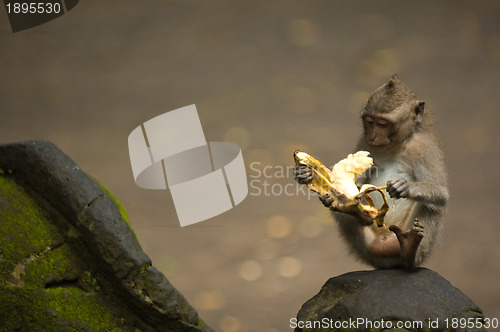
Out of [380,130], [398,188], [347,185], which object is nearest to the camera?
[398,188]

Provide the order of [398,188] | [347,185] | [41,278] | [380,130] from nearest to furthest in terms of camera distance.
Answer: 1. [41,278]
2. [398,188]
3. [347,185]
4. [380,130]

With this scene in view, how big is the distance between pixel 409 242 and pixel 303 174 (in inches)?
24.0

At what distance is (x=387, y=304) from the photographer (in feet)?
10.1

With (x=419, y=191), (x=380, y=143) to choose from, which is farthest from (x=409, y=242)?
(x=380, y=143)

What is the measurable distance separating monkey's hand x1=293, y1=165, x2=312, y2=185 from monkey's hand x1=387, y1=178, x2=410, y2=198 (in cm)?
39

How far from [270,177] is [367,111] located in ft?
9.59

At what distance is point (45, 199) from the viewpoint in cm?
315

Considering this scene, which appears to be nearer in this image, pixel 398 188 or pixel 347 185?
pixel 398 188

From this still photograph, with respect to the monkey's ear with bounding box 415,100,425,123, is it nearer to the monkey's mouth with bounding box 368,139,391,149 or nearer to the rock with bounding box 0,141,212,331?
the monkey's mouth with bounding box 368,139,391,149

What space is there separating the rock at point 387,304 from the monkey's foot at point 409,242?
81mm

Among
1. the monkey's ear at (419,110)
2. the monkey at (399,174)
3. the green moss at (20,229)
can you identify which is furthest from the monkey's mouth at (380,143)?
the green moss at (20,229)

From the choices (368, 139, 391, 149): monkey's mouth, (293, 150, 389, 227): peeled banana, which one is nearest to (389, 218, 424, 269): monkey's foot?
(293, 150, 389, 227): peeled banana

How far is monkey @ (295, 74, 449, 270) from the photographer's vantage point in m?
3.34

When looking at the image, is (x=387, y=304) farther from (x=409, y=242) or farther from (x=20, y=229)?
(x=20, y=229)
